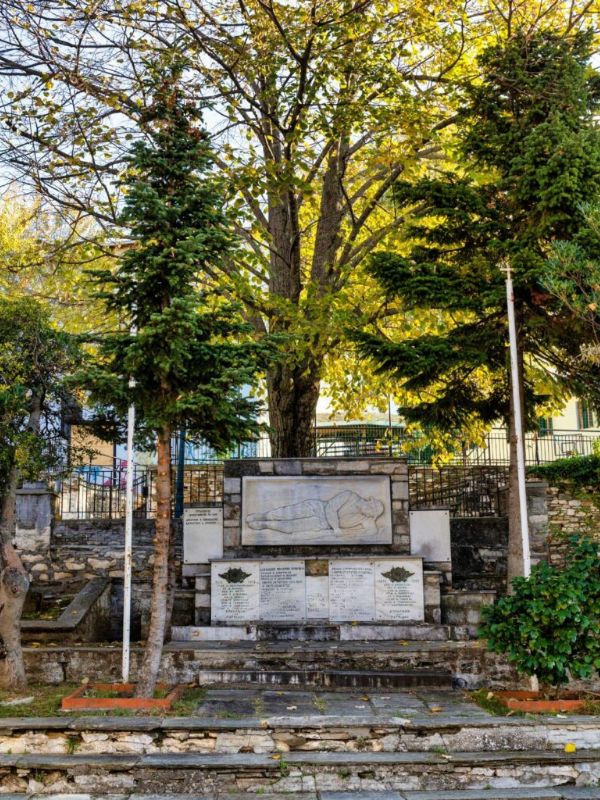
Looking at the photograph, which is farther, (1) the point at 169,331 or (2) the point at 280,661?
(2) the point at 280,661

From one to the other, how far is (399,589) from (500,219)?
211 inches

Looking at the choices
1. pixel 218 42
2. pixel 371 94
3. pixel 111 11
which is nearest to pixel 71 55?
pixel 111 11

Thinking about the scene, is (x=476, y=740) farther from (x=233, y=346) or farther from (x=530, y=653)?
(x=233, y=346)

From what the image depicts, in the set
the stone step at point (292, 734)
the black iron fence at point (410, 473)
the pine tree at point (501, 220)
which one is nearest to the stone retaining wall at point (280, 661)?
the pine tree at point (501, 220)

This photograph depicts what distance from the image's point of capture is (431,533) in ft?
38.6

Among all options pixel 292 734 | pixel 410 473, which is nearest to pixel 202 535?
pixel 292 734

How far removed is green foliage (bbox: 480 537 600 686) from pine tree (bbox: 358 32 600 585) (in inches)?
91.2

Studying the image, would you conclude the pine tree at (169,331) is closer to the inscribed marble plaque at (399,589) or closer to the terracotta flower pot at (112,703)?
the terracotta flower pot at (112,703)

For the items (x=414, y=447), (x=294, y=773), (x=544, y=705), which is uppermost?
(x=414, y=447)

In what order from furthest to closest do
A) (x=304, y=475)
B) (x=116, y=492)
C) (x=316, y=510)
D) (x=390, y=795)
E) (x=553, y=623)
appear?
1. (x=116, y=492)
2. (x=304, y=475)
3. (x=316, y=510)
4. (x=553, y=623)
5. (x=390, y=795)

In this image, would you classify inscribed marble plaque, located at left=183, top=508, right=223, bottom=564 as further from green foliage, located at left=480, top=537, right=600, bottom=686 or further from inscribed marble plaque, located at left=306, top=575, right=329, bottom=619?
green foliage, located at left=480, top=537, right=600, bottom=686

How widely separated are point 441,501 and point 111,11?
390 inches

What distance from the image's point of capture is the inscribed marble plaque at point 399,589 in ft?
36.3

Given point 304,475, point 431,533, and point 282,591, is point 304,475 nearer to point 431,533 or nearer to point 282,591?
point 282,591
